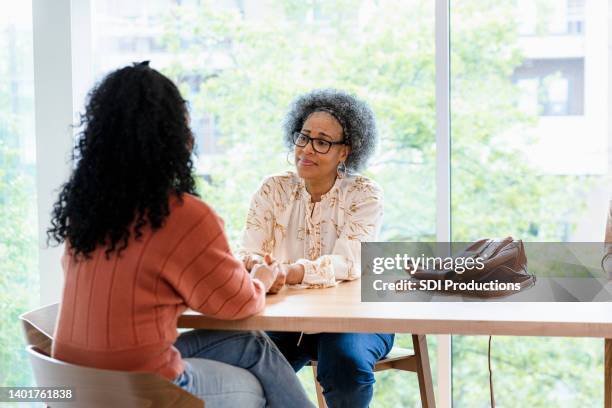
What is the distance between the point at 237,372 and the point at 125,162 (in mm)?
544

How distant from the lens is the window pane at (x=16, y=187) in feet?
9.85

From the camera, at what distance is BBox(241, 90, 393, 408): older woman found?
90.8 inches

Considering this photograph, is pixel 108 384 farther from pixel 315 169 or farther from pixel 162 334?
pixel 315 169

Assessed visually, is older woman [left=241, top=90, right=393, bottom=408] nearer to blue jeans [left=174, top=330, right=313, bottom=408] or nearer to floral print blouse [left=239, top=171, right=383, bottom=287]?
floral print blouse [left=239, top=171, right=383, bottom=287]

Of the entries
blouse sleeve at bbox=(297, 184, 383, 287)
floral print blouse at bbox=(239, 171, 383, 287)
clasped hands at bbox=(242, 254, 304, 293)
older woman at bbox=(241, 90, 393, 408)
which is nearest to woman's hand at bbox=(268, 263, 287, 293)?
clasped hands at bbox=(242, 254, 304, 293)

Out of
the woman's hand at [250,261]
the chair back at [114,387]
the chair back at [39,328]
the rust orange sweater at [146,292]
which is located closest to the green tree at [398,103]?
the woman's hand at [250,261]

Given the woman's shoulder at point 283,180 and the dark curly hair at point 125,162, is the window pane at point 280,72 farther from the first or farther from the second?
the dark curly hair at point 125,162

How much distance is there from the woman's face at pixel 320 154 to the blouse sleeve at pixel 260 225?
0.44ft

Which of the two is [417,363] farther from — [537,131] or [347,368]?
[537,131]

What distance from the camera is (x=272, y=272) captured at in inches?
77.2

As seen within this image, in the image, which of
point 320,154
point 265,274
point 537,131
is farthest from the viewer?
point 537,131

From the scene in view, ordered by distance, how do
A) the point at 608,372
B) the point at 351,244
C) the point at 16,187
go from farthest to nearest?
1. the point at 16,187
2. the point at 351,244
3. the point at 608,372

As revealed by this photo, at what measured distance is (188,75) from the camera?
3279mm

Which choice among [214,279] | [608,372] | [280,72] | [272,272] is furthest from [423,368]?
[280,72]
